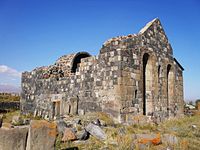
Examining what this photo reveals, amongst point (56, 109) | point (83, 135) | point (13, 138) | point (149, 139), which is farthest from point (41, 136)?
point (56, 109)

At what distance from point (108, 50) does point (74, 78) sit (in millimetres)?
2468

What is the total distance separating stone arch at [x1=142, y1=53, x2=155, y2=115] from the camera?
33.1 feet

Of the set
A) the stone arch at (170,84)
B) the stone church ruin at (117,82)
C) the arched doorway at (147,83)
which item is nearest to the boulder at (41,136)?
the stone church ruin at (117,82)

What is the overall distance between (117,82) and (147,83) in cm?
251

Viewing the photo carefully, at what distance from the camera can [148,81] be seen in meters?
10.3

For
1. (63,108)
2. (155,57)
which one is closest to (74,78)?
(63,108)

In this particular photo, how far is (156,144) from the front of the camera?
18.4ft

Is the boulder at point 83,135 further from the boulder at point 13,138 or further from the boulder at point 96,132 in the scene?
the boulder at point 13,138

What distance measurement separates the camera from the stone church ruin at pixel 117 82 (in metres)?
8.58

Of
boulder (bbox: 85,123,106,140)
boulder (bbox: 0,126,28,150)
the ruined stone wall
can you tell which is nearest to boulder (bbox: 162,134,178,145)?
boulder (bbox: 85,123,106,140)

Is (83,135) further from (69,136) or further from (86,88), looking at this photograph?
(86,88)

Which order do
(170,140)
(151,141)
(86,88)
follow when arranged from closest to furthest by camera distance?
(151,141) < (170,140) < (86,88)

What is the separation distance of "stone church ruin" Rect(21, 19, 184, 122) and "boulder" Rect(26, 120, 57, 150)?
4.50 metres

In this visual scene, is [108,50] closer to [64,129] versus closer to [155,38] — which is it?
[155,38]
